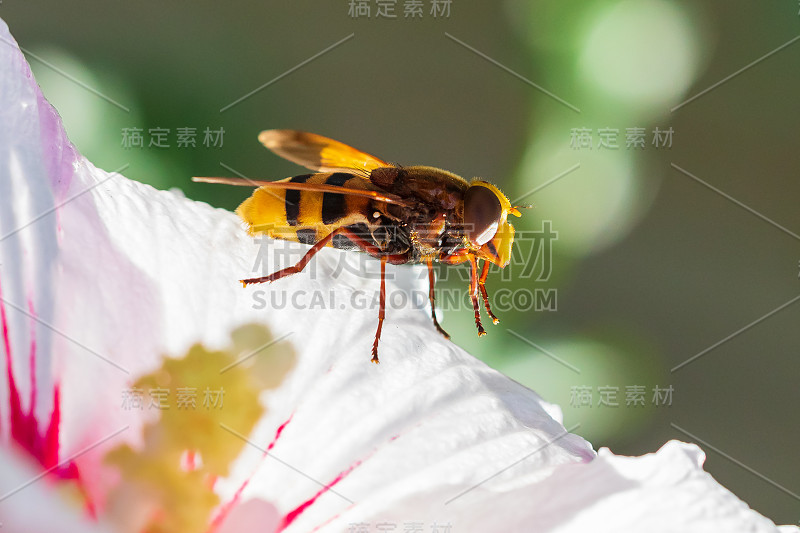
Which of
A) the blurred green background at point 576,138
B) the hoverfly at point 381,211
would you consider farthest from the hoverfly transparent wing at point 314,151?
the blurred green background at point 576,138

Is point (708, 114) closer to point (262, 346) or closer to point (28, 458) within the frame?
point (262, 346)

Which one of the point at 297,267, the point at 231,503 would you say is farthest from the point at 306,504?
the point at 297,267

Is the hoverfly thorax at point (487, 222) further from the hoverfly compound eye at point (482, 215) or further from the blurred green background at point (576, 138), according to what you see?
the blurred green background at point (576, 138)

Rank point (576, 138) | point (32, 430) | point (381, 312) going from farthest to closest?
point (576, 138), point (381, 312), point (32, 430)

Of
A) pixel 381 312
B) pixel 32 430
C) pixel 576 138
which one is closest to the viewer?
pixel 32 430

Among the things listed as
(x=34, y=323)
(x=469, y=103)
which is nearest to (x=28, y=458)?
(x=34, y=323)
